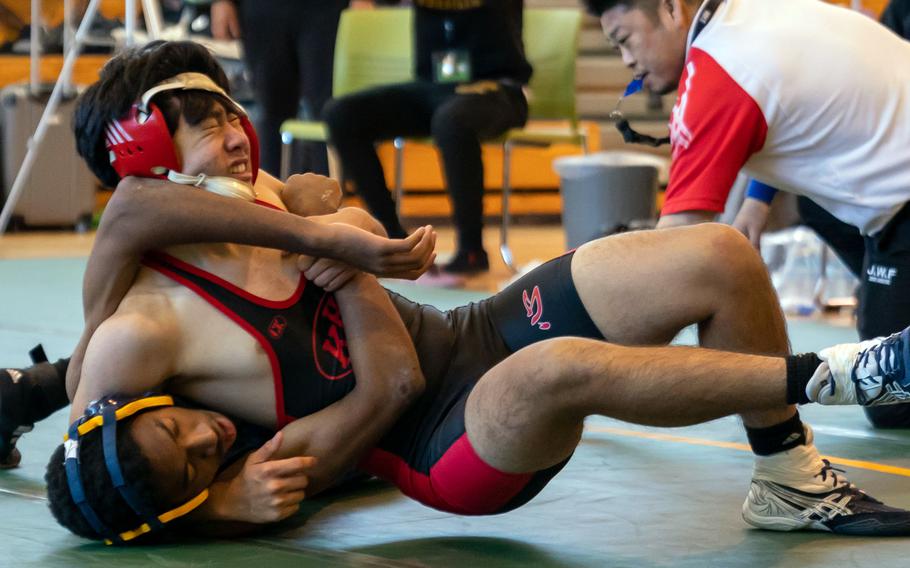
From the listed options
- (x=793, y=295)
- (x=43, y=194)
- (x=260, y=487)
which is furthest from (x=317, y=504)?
(x=43, y=194)

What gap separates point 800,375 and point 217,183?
2.97 ft

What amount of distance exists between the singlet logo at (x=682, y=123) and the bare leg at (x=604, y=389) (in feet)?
2.91

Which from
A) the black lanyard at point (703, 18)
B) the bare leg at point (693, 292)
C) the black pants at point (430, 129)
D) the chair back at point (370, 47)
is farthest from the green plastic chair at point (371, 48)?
the bare leg at point (693, 292)

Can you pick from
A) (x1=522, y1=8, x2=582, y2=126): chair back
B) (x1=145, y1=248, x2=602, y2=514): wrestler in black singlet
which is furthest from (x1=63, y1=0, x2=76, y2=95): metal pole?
(x1=145, y1=248, x2=602, y2=514): wrestler in black singlet

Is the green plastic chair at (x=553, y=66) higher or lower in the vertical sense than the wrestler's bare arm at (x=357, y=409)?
lower

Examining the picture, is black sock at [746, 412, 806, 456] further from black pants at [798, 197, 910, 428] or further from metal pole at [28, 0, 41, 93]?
metal pole at [28, 0, 41, 93]

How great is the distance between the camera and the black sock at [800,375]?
1.79 metres

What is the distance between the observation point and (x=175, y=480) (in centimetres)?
194

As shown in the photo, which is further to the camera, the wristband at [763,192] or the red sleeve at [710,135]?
the wristband at [763,192]

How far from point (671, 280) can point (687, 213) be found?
0.68 m

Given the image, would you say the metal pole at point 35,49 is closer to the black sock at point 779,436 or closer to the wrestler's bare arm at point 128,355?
the wrestler's bare arm at point 128,355

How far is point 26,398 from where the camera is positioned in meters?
2.62

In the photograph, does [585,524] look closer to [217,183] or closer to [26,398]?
[217,183]

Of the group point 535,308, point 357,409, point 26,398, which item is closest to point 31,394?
point 26,398
